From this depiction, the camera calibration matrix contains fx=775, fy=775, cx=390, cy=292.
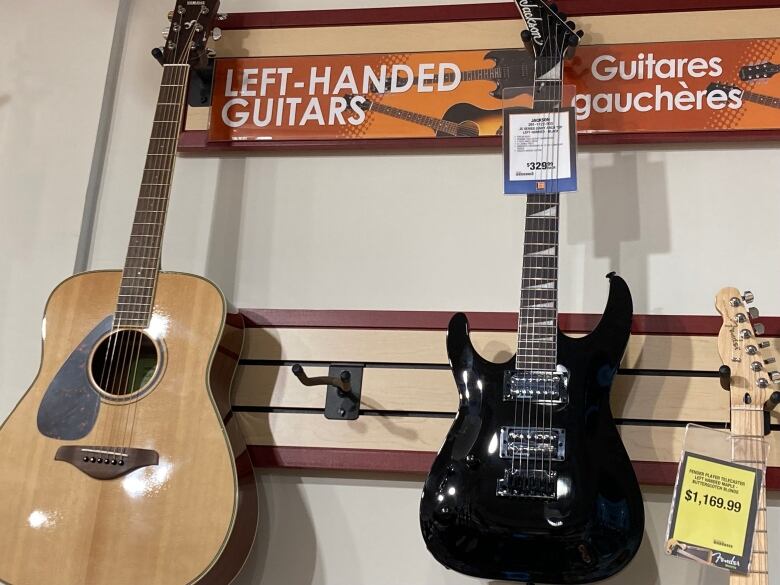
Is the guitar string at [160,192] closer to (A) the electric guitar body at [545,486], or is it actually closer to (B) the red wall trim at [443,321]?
(B) the red wall trim at [443,321]

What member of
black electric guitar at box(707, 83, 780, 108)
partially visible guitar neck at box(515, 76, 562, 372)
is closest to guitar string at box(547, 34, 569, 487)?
partially visible guitar neck at box(515, 76, 562, 372)

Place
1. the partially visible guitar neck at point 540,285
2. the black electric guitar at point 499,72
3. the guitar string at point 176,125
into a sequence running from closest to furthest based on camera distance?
1. the partially visible guitar neck at point 540,285
2. the guitar string at point 176,125
3. the black electric guitar at point 499,72

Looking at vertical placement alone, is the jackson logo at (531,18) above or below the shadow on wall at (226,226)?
above

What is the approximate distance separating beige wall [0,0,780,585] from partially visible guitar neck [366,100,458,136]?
0.07 m

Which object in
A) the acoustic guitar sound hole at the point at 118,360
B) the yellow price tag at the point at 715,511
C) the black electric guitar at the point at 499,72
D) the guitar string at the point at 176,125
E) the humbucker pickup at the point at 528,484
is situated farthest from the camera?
the black electric guitar at the point at 499,72

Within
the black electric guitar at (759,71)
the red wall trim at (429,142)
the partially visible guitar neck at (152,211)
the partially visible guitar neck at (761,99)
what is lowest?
the partially visible guitar neck at (152,211)

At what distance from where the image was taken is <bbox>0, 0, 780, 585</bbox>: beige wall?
164 cm

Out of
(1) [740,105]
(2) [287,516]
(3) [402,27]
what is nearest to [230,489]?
(2) [287,516]

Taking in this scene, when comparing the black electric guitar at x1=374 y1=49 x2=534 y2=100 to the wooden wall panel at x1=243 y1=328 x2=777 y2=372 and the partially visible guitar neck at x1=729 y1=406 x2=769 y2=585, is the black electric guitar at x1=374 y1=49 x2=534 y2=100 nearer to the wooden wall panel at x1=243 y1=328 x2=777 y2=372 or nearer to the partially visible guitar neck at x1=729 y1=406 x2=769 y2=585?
the wooden wall panel at x1=243 y1=328 x2=777 y2=372

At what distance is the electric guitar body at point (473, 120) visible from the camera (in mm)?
1802

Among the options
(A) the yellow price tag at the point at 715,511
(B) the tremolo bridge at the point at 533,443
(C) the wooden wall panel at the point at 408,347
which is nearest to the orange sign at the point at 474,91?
(C) the wooden wall panel at the point at 408,347

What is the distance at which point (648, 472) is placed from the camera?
1.53 metres

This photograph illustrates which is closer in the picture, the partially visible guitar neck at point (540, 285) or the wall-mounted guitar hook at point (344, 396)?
the partially visible guitar neck at point (540, 285)

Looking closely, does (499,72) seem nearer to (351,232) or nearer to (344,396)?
(351,232)
